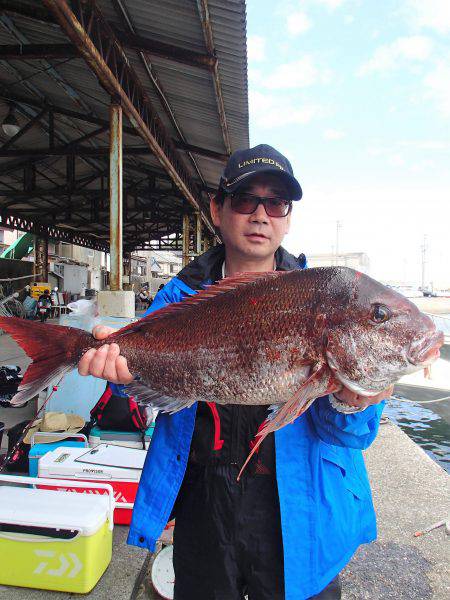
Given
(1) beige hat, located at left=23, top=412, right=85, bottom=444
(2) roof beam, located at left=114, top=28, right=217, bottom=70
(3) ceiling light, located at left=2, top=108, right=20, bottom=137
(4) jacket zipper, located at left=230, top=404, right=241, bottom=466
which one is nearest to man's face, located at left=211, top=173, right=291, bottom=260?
(4) jacket zipper, located at left=230, top=404, right=241, bottom=466

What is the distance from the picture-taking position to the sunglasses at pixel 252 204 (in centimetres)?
202

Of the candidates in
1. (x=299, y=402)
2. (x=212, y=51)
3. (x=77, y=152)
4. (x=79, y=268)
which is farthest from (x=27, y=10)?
(x=79, y=268)

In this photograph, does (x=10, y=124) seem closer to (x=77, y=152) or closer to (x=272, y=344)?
(x=77, y=152)

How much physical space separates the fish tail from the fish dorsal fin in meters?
0.18

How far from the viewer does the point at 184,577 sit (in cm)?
182

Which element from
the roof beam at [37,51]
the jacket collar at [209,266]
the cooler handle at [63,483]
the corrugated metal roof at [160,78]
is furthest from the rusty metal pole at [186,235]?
the jacket collar at [209,266]

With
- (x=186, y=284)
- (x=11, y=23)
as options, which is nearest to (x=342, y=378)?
(x=186, y=284)

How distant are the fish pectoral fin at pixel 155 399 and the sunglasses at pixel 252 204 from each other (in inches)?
38.0

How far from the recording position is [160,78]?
7.80 meters

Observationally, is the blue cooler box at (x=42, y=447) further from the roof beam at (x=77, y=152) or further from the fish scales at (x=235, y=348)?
the roof beam at (x=77, y=152)

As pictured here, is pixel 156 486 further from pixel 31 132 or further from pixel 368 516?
pixel 31 132

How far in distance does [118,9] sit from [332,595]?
290 inches

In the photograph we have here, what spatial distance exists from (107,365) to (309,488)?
3.42ft

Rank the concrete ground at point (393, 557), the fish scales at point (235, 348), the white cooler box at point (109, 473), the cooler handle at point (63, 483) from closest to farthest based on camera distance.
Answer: the fish scales at point (235, 348) → the concrete ground at point (393, 557) → the cooler handle at point (63, 483) → the white cooler box at point (109, 473)
